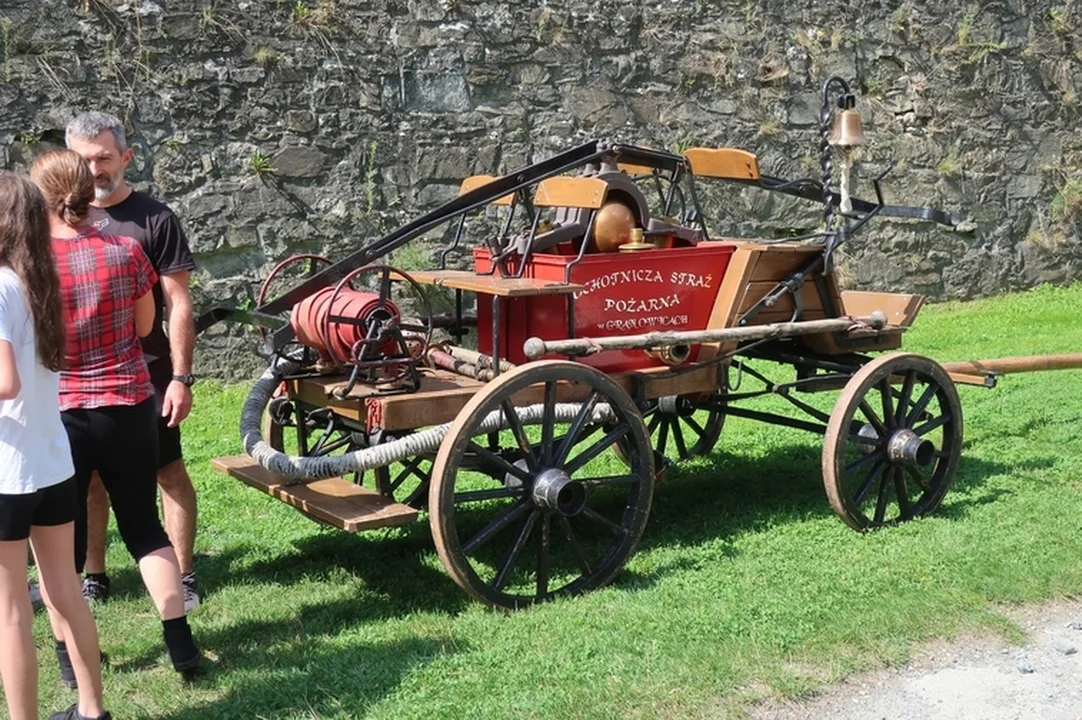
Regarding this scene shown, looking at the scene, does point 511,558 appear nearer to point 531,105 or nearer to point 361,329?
point 361,329

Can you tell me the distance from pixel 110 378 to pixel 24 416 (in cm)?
57

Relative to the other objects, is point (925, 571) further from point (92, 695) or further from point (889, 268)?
point (889, 268)

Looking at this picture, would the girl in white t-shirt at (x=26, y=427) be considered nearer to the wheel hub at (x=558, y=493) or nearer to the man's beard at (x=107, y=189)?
the man's beard at (x=107, y=189)

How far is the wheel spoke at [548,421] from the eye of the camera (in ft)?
15.4

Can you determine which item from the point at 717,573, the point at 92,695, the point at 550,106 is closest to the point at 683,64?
the point at 550,106

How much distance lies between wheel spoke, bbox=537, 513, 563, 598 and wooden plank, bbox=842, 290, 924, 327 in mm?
2197

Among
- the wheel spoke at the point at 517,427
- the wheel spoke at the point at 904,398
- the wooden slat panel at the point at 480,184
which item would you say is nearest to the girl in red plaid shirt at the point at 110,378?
the wheel spoke at the point at 517,427

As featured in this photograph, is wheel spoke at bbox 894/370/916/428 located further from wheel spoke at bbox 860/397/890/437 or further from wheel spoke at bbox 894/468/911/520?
wheel spoke at bbox 894/468/911/520

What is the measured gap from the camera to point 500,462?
458 cm

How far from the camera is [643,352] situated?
5387 millimetres

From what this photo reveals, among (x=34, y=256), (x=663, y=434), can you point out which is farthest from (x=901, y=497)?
(x=34, y=256)

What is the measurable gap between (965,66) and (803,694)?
949 centimetres

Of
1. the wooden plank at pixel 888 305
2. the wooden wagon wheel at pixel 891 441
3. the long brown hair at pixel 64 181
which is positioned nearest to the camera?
the long brown hair at pixel 64 181

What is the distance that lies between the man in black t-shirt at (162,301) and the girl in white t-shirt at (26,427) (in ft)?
3.07
